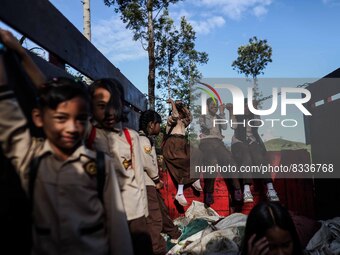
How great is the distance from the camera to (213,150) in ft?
20.4

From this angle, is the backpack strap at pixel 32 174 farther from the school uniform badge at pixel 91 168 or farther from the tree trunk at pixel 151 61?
the tree trunk at pixel 151 61

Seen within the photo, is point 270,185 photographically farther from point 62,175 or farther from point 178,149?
point 62,175

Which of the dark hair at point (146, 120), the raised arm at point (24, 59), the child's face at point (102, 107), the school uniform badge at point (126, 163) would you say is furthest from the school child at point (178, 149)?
the raised arm at point (24, 59)

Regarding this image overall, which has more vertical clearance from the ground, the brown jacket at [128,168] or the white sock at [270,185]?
the brown jacket at [128,168]

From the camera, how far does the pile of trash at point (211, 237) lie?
14.3 ft

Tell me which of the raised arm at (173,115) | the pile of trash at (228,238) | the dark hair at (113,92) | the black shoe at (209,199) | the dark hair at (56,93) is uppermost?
the raised arm at (173,115)

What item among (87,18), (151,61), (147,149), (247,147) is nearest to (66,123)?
(147,149)

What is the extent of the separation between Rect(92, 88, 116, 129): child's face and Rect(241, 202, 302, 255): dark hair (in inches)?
44.0

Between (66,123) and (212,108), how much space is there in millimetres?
5031

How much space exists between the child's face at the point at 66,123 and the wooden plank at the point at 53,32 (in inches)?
43.5

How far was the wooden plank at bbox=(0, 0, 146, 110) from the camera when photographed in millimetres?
2336

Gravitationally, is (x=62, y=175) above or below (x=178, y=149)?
below

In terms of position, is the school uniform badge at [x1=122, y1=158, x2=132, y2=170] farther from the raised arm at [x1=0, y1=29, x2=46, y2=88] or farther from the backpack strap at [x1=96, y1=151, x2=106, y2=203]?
the raised arm at [x1=0, y1=29, x2=46, y2=88]

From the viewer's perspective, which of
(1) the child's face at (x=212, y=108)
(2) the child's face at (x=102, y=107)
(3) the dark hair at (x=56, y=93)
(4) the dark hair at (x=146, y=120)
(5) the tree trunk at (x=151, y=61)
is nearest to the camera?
(3) the dark hair at (x=56, y=93)
